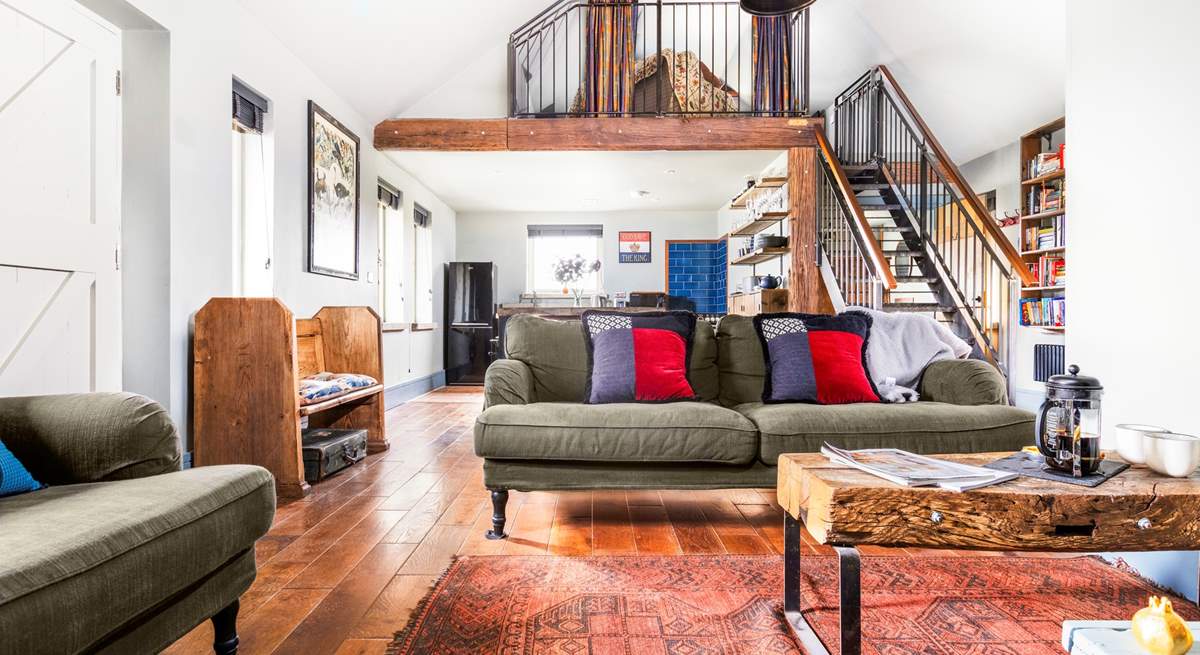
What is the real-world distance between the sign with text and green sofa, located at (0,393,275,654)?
752cm

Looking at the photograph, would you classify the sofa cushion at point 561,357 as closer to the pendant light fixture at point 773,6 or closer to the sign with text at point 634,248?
the pendant light fixture at point 773,6

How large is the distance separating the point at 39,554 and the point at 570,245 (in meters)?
8.15

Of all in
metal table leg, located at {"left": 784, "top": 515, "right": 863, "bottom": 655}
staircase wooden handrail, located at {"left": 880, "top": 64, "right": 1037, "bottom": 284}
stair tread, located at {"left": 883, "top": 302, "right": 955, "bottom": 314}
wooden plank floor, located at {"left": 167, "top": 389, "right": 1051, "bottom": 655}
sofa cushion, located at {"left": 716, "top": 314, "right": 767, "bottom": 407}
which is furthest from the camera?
stair tread, located at {"left": 883, "top": 302, "right": 955, "bottom": 314}

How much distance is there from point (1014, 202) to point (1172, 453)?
18.2 ft

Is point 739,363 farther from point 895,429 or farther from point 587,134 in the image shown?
point 587,134

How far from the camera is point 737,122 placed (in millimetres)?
5379

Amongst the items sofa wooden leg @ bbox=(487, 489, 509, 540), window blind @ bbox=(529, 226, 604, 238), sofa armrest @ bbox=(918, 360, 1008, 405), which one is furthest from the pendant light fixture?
window blind @ bbox=(529, 226, 604, 238)

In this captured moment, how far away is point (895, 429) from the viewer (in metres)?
2.28

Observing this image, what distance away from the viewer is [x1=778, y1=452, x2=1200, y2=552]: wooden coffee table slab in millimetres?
1271

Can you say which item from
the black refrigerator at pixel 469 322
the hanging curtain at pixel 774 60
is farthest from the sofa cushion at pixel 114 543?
the black refrigerator at pixel 469 322

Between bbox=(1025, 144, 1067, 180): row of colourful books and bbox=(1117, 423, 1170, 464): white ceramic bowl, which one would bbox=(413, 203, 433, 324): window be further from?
bbox=(1117, 423, 1170, 464): white ceramic bowl

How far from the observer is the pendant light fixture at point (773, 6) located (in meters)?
2.72

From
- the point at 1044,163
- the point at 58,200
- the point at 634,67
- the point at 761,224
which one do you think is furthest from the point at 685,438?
the point at 1044,163

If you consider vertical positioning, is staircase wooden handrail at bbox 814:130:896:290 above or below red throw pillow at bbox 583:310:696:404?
above
